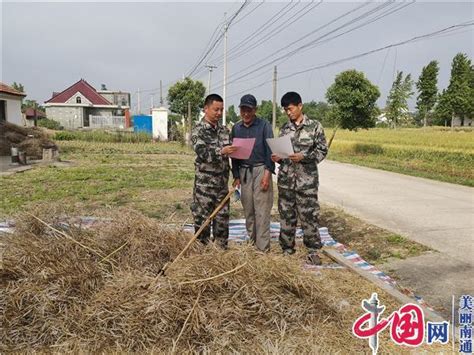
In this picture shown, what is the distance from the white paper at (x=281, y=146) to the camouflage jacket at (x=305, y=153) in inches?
9.3

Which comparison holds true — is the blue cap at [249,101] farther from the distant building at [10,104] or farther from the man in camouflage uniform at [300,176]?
the distant building at [10,104]

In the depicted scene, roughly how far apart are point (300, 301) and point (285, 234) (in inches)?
59.4

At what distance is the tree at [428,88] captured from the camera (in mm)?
48469

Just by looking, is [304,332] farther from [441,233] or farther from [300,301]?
[441,233]

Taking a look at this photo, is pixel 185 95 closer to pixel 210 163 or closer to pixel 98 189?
pixel 98 189

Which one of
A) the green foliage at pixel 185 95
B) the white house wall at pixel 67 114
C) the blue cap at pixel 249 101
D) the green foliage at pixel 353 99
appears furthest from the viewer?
the white house wall at pixel 67 114

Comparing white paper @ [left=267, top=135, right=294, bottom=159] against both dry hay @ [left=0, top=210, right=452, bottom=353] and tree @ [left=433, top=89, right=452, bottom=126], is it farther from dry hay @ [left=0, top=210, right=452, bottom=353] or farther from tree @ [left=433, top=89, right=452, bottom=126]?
tree @ [left=433, top=89, right=452, bottom=126]

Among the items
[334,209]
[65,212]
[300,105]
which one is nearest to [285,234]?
[300,105]

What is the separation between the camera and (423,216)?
6.86 m

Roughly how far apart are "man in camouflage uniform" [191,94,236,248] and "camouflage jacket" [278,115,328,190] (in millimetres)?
619

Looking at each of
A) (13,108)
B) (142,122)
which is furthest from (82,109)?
(13,108)

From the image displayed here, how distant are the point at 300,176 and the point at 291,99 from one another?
2.57 ft

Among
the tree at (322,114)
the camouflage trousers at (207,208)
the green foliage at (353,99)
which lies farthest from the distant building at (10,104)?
the camouflage trousers at (207,208)

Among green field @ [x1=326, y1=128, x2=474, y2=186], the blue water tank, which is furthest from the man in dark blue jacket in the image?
the blue water tank
